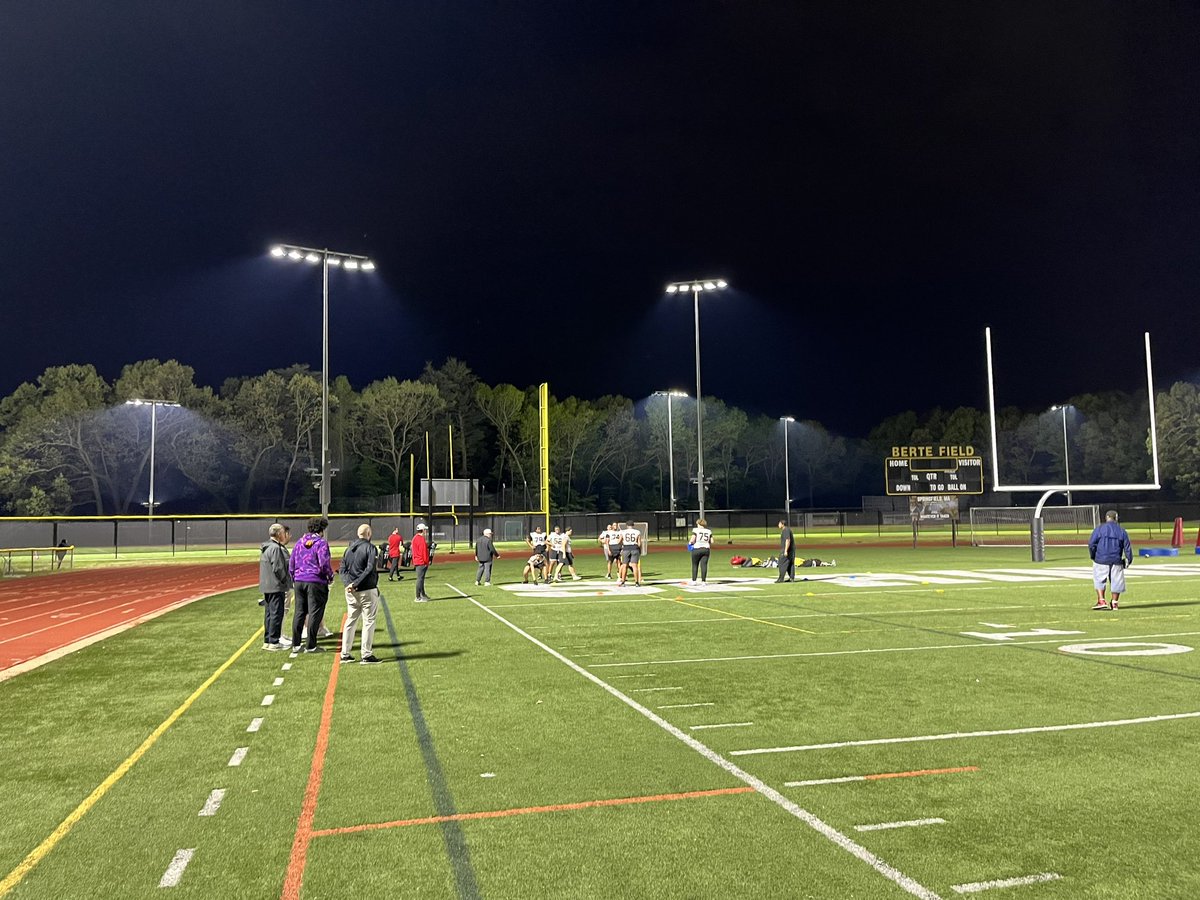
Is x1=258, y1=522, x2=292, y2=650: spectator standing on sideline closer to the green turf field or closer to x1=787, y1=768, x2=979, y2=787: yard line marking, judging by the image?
the green turf field

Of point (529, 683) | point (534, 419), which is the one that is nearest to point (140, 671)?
point (529, 683)

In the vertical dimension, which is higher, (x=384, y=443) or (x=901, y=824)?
(x=384, y=443)

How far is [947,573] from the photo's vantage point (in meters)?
24.3

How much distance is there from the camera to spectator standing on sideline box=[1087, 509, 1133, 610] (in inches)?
573

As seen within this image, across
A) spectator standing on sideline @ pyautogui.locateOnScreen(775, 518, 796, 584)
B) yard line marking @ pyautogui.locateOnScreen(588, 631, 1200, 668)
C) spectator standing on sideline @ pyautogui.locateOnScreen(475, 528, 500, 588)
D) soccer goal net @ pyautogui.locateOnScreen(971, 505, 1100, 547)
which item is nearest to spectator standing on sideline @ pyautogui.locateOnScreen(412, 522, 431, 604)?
spectator standing on sideline @ pyautogui.locateOnScreen(475, 528, 500, 588)

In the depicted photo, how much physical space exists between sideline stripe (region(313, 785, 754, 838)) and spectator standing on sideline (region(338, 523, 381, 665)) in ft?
18.3

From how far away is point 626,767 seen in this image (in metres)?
6.00

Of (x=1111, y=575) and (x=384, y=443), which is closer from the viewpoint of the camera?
(x=1111, y=575)

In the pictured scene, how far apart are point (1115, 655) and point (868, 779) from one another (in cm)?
647

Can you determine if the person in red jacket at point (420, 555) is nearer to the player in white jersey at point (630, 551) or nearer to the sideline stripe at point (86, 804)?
the player in white jersey at point (630, 551)

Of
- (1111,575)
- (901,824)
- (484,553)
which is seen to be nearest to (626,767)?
(901,824)

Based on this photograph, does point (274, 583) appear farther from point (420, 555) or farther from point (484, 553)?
point (484, 553)

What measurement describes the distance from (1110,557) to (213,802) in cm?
1470

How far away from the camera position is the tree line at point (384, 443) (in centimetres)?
6881
